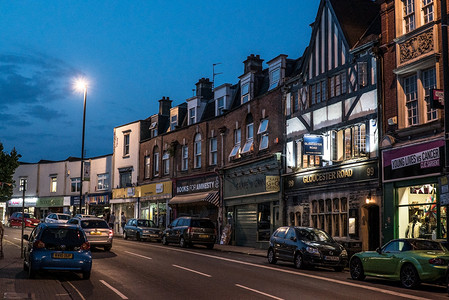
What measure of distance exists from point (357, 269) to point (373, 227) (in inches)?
293

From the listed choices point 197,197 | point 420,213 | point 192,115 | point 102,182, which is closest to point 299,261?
point 420,213

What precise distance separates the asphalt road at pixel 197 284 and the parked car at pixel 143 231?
58.1ft

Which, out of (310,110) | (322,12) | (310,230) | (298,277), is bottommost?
(298,277)

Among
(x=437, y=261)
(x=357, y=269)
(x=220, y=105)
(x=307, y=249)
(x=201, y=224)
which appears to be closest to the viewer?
(x=437, y=261)

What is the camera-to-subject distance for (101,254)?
80.1 feet

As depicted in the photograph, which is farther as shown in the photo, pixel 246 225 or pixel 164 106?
pixel 164 106

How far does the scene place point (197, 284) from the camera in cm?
1431

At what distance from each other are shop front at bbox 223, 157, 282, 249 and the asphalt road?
11.6m

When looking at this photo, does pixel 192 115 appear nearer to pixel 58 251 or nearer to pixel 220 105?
pixel 220 105

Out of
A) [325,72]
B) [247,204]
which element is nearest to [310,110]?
[325,72]

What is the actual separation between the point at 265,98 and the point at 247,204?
21.9 feet

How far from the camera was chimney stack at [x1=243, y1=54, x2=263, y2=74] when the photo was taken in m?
37.3

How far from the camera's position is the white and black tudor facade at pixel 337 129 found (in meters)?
24.0

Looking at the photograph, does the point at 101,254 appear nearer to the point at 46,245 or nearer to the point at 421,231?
the point at 46,245
